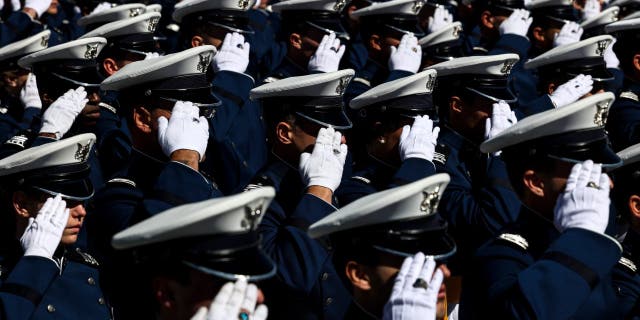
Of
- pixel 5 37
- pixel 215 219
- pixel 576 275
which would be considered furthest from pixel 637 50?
pixel 5 37

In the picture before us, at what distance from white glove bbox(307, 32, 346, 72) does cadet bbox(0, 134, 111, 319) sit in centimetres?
207

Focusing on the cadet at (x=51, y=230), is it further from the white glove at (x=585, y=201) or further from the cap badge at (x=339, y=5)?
the cap badge at (x=339, y=5)

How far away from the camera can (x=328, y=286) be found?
A: 12.8ft

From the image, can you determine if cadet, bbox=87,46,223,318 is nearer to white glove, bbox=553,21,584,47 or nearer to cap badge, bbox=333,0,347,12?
cap badge, bbox=333,0,347,12

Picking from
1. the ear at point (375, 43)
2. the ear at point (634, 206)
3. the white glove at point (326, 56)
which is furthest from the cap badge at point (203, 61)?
the ear at point (375, 43)

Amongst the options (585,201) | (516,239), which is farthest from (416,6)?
(585,201)

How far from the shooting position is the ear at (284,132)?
4.49m

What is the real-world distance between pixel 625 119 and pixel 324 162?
268cm

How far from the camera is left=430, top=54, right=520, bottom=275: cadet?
445 centimetres

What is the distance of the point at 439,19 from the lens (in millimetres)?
7879

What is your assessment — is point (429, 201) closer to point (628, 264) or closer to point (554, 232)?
point (554, 232)

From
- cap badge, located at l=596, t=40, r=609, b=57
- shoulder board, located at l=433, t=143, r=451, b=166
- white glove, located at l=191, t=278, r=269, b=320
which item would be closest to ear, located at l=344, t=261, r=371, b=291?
white glove, located at l=191, t=278, r=269, b=320

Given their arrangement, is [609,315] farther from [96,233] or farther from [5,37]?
[5,37]

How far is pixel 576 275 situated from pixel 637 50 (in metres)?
3.32
